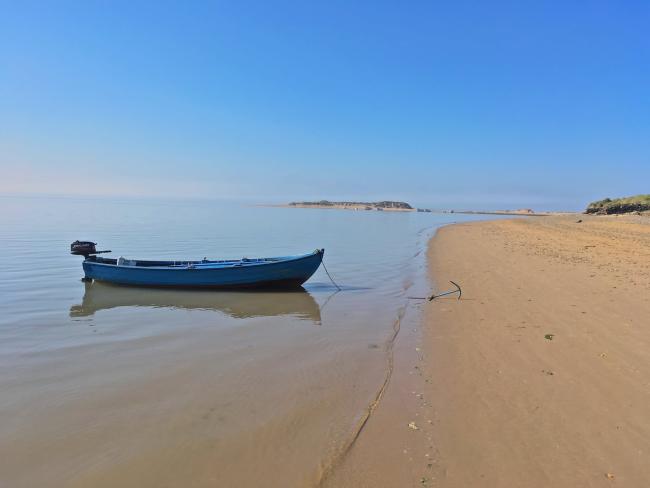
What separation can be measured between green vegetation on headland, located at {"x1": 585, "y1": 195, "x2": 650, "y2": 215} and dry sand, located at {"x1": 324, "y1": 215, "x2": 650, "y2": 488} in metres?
58.9

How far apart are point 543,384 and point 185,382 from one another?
5.08 metres

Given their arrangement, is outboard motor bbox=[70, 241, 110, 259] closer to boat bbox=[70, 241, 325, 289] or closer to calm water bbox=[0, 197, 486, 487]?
boat bbox=[70, 241, 325, 289]

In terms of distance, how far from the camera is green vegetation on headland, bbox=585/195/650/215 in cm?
5821

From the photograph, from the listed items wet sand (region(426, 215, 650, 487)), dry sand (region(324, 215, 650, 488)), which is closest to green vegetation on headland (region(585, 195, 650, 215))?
wet sand (region(426, 215, 650, 487))

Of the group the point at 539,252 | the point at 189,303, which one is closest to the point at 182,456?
the point at 189,303

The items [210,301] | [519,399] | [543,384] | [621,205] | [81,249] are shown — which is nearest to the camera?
[519,399]

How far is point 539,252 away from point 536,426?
1658 centimetres

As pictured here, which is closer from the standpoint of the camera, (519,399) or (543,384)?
(519,399)

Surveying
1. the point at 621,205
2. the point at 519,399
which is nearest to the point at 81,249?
the point at 519,399

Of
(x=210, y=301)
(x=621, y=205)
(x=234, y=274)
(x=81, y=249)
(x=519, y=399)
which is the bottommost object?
(x=210, y=301)

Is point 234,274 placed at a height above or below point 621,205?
below

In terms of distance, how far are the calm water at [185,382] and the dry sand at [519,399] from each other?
0.56m

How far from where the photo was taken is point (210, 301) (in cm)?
1319

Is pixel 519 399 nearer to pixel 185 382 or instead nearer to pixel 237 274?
pixel 185 382
